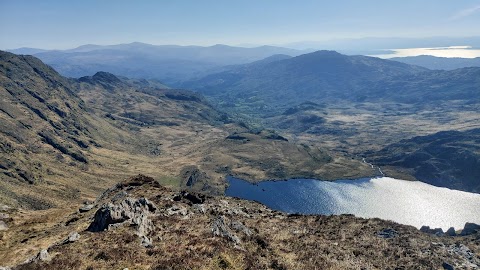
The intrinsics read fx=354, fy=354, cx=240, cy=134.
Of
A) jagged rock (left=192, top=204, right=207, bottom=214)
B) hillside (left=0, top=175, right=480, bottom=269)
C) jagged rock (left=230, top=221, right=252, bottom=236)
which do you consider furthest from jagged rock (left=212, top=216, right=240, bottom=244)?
jagged rock (left=192, top=204, right=207, bottom=214)

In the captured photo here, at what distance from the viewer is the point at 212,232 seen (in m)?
48.6

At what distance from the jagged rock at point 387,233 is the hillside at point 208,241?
0.20 meters

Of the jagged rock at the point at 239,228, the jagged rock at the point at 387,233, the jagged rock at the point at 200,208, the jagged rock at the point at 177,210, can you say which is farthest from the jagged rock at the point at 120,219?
the jagged rock at the point at 387,233

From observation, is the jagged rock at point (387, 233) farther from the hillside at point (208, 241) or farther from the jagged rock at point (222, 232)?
the jagged rock at point (222, 232)

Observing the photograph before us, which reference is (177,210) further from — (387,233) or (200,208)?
(387,233)

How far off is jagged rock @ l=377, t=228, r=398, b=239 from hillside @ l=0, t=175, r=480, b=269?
197mm

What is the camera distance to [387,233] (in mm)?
68188

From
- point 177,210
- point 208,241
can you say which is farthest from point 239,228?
point 177,210

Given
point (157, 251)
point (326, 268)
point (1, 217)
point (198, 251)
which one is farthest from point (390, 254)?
point (1, 217)

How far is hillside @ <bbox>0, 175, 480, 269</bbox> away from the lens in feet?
124

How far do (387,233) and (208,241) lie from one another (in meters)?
41.5

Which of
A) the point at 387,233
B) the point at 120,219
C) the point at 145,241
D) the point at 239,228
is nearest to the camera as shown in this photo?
the point at 145,241

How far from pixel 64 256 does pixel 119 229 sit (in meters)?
10.9

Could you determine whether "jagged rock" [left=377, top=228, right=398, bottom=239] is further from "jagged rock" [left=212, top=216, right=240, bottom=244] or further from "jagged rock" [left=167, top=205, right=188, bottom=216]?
"jagged rock" [left=167, top=205, right=188, bottom=216]
